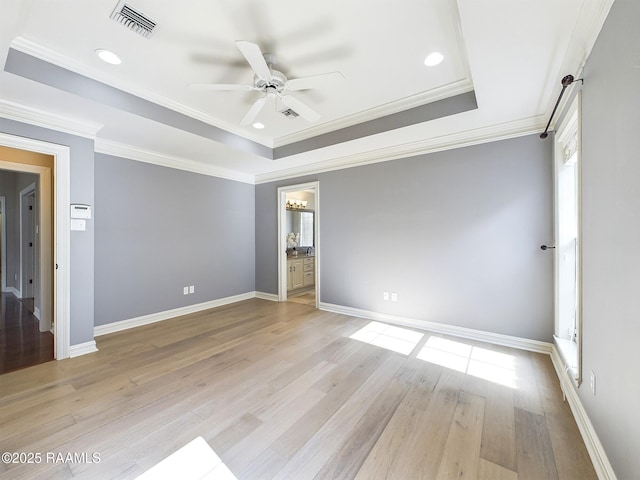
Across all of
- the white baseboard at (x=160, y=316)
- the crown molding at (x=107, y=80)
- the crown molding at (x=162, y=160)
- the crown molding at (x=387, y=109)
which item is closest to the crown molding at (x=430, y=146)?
the crown molding at (x=387, y=109)

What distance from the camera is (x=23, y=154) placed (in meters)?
3.29

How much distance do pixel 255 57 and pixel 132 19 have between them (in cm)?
86

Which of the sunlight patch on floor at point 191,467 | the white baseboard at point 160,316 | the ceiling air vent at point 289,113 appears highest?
the ceiling air vent at point 289,113

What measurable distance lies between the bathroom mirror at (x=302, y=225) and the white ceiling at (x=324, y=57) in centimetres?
341

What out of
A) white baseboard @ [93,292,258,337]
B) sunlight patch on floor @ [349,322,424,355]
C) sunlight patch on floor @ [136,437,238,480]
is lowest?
sunlight patch on floor @ [136,437,238,480]

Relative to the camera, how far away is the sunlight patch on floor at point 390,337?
3.06 metres

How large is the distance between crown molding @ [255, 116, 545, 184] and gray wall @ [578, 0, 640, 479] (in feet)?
4.25

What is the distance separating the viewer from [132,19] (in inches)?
70.5

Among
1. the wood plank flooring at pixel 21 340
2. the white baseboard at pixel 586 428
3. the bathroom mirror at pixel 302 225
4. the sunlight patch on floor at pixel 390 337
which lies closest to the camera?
the white baseboard at pixel 586 428

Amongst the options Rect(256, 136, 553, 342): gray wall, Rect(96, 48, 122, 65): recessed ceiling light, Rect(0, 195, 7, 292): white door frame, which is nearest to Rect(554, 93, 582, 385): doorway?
Rect(256, 136, 553, 342): gray wall

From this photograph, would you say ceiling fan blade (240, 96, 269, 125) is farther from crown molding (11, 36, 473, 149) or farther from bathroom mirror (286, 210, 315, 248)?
bathroom mirror (286, 210, 315, 248)

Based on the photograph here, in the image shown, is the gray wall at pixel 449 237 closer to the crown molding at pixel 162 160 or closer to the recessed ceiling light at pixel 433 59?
the recessed ceiling light at pixel 433 59

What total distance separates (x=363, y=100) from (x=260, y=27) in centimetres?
133

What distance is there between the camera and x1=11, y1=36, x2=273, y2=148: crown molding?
6.66ft
